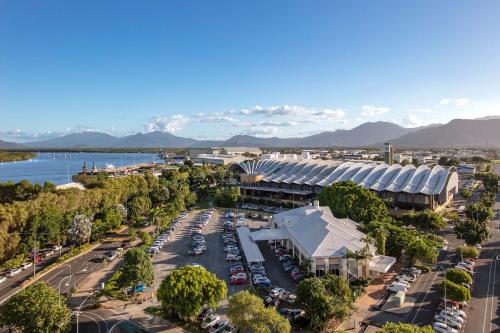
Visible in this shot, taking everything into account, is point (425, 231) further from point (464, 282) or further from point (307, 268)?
point (307, 268)

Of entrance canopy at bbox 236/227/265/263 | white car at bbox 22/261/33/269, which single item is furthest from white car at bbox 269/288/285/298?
white car at bbox 22/261/33/269

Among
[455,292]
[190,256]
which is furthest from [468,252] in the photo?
[190,256]

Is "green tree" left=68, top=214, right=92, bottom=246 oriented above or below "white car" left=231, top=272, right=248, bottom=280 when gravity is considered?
above

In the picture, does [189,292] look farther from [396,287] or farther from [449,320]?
[449,320]

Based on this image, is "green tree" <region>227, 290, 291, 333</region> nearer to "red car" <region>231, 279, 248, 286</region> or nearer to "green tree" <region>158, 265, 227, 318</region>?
"green tree" <region>158, 265, 227, 318</region>

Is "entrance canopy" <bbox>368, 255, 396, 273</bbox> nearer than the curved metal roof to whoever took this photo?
Yes

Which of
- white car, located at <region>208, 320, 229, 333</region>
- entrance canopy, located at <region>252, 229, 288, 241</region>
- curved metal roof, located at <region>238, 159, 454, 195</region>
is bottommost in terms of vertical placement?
white car, located at <region>208, 320, 229, 333</region>

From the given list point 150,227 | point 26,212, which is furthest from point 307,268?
point 26,212
